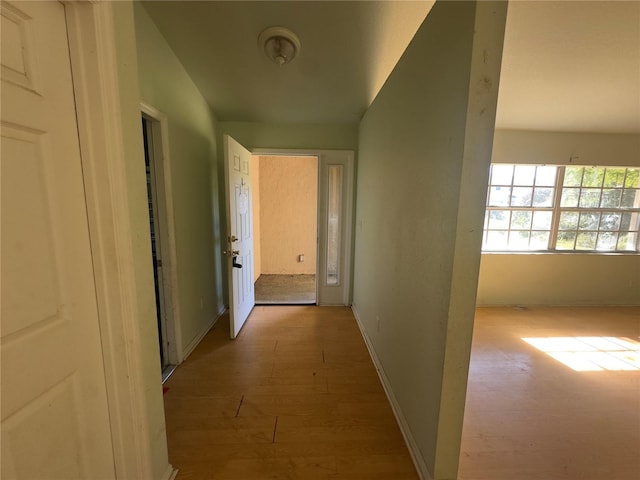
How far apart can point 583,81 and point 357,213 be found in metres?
2.44

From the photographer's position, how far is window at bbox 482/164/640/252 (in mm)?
3326

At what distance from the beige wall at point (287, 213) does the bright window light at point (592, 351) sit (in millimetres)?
3377

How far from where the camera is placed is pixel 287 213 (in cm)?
460

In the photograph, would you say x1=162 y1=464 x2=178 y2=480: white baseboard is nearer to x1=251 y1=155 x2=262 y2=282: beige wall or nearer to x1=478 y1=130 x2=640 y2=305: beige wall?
x1=251 y1=155 x2=262 y2=282: beige wall

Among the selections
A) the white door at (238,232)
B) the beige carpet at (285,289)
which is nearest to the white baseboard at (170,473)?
the white door at (238,232)

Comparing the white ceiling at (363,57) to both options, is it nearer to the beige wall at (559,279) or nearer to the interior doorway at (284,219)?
the interior doorway at (284,219)

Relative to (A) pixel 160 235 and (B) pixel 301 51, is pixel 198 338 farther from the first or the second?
(B) pixel 301 51

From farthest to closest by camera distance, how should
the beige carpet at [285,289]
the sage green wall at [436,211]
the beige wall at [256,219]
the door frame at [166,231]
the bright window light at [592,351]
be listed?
1. the beige wall at [256,219]
2. the beige carpet at [285,289]
3. the bright window light at [592,351]
4. the door frame at [166,231]
5. the sage green wall at [436,211]

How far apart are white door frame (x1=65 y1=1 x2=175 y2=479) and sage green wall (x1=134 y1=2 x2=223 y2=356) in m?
0.91

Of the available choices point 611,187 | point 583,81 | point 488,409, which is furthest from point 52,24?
point 611,187

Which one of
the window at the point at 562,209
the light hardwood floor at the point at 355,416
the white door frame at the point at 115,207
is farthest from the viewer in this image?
the window at the point at 562,209

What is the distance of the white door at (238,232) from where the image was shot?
2252 mm

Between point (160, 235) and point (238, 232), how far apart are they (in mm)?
707

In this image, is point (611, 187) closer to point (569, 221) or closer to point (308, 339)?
point (569, 221)
